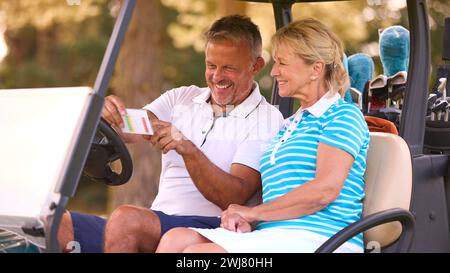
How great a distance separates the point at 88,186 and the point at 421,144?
12359 millimetres

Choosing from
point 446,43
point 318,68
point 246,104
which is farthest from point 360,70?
point 318,68

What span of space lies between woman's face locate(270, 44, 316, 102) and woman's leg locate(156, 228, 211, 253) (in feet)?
2.06

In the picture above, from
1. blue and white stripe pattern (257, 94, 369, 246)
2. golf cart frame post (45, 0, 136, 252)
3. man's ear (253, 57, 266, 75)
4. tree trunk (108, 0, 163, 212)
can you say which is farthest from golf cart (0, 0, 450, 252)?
tree trunk (108, 0, 163, 212)

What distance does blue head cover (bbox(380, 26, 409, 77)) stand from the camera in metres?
3.70

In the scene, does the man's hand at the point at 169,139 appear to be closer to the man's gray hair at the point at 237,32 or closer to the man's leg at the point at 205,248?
the man's leg at the point at 205,248

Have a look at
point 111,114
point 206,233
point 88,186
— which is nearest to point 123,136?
point 111,114

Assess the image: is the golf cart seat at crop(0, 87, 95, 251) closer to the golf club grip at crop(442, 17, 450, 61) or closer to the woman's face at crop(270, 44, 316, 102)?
the woman's face at crop(270, 44, 316, 102)

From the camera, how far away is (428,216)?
3244 millimetres

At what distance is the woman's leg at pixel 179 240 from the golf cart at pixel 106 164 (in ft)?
1.31

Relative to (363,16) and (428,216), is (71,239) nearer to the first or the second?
(428,216)

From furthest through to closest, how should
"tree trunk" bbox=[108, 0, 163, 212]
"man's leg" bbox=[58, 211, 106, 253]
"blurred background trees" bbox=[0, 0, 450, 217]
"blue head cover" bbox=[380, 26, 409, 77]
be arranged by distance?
"blurred background trees" bbox=[0, 0, 450, 217] → "tree trunk" bbox=[108, 0, 163, 212] → "blue head cover" bbox=[380, 26, 409, 77] → "man's leg" bbox=[58, 211, 106, 253]

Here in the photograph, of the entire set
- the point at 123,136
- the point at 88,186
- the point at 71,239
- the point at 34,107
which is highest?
the point at 34,107
